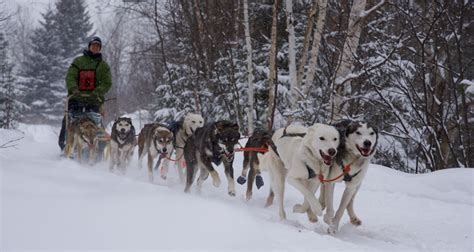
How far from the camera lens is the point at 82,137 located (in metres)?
7.23

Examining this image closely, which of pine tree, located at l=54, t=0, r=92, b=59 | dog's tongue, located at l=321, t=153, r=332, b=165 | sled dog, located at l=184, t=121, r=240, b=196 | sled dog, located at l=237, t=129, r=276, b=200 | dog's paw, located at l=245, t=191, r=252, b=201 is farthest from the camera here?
pine tree, located at l=54, t=0, r=92, b=59

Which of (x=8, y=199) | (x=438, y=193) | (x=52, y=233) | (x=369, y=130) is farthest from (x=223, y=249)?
(x=438, y=193)

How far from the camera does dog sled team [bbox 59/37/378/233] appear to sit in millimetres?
3994

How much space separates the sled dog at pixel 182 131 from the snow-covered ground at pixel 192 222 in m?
1.52

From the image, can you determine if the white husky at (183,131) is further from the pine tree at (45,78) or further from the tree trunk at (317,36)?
the pine tree at (45,78)

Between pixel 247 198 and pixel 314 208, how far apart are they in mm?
1608

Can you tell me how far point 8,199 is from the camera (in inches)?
116

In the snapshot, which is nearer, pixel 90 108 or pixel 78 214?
A: pixel 78 214

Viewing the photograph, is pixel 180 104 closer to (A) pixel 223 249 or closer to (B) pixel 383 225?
(B) pixel 383 225

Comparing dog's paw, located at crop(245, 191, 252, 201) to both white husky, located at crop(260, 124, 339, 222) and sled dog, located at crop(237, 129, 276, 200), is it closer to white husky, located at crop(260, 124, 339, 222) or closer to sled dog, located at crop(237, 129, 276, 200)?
sled dog, located at crop(237, 129, 276, 200)

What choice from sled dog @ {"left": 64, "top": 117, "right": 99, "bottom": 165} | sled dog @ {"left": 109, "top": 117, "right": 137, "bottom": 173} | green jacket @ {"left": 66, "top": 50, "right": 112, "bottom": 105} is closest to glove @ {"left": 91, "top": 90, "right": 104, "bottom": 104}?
green jacket @ {"left": 66, "top": 50, "right": 112, "bottom": 105}

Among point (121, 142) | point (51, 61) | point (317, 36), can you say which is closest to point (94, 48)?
point (121, 142)

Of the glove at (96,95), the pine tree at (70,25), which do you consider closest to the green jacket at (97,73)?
the glove at (96,95)

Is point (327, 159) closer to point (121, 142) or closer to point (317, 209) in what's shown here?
point (317, 209)
